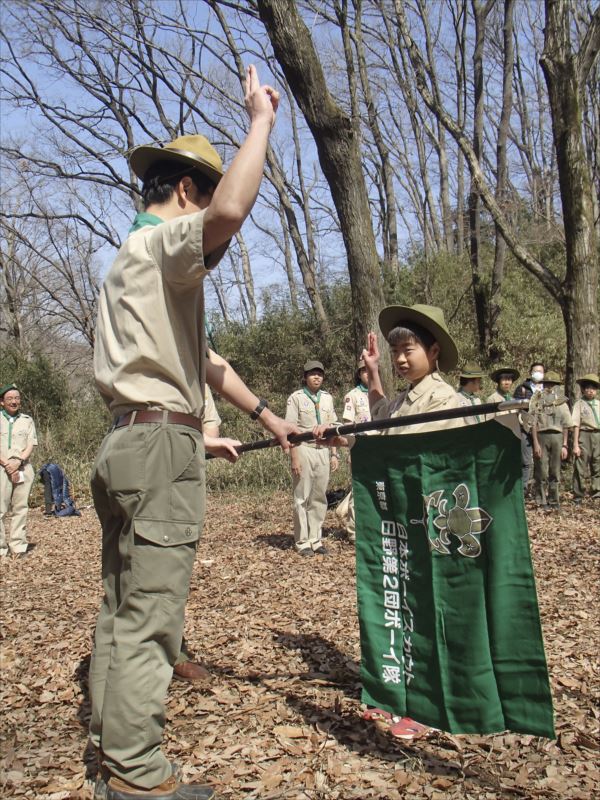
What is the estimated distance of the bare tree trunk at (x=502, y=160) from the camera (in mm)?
20094

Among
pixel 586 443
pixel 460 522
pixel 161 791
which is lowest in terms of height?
pixel 161 791

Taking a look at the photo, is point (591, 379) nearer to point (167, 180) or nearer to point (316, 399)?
point (316, 399)

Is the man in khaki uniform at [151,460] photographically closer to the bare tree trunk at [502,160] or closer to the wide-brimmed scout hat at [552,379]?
the wide-brimmed scout hat at [552,379]

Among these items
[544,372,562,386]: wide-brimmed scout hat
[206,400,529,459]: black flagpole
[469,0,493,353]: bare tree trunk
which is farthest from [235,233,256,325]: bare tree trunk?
[206,400,529,459]: black flagpole

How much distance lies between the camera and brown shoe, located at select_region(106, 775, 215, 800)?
264 centimetres

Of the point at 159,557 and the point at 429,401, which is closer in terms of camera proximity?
the point at 159,557

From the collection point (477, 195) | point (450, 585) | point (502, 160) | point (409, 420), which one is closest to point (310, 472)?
point (450, 585)

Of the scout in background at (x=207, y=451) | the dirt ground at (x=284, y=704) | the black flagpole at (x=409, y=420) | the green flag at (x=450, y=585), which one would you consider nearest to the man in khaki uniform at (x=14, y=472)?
the dirt ground at (x=284, y=704)

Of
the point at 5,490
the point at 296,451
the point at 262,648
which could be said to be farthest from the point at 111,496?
the point at 5,490

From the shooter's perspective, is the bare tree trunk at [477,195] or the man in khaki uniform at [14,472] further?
the bare tree trunk at [477,195]

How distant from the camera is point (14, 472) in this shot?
1085 cm

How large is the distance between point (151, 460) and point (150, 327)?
49 cm

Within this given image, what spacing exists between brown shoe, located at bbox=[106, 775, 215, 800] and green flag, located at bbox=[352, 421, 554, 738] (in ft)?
3.10

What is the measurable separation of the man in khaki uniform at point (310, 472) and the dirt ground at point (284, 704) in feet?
4.00
